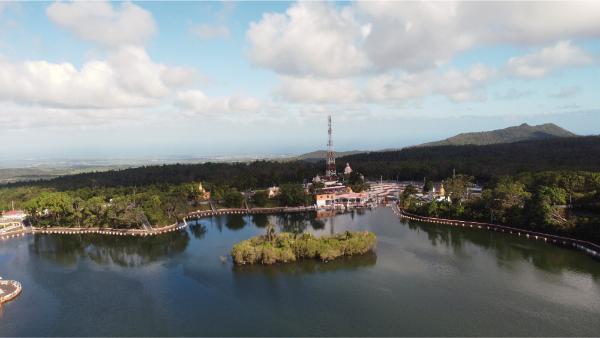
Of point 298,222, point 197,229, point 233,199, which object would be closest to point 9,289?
point 197,229

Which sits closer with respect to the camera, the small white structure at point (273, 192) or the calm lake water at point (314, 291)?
the calm lake water at point (314, 291)

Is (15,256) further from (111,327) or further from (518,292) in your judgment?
(518,292)

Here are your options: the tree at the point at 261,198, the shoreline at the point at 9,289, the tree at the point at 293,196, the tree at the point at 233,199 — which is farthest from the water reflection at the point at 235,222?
the shoreline at the point at 9,289

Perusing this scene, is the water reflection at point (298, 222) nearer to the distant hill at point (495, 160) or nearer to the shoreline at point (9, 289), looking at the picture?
the shoreline at point (9, 289)

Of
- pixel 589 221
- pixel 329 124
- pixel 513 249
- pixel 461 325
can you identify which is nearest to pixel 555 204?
pixel 589 221

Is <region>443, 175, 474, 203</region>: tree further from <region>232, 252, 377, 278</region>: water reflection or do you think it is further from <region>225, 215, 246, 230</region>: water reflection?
<region>225, 215, 246, 230</region>: water reflection

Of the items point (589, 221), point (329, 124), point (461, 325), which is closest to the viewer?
point (461, 325)
